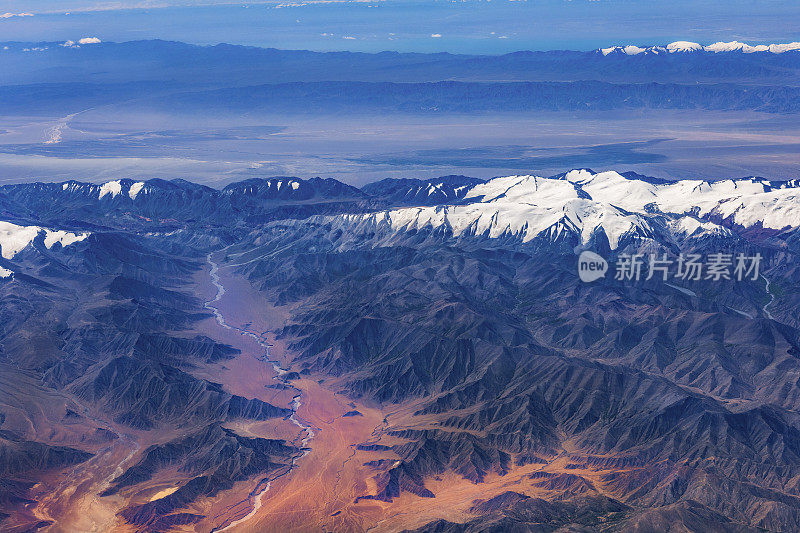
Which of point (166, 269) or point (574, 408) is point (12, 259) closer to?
point (166, 269)

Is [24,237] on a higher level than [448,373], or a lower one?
higher

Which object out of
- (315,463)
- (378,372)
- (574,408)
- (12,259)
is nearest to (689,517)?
(574,408)
